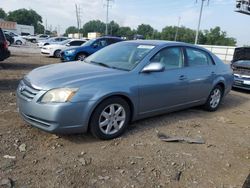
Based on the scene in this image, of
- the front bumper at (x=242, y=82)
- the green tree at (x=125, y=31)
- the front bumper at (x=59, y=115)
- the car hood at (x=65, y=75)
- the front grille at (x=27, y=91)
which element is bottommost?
the green tree at (x=125, y=31)

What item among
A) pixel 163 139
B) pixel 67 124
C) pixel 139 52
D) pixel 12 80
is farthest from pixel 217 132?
pixel 12 80

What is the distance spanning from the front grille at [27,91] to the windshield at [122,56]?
1369mm

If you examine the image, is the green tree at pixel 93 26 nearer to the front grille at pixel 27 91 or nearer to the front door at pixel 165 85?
the front door at pixel 165 85

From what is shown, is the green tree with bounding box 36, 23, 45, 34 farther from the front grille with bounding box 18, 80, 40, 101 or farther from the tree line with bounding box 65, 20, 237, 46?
the front grille with bounding box 18, 80, 40, 101

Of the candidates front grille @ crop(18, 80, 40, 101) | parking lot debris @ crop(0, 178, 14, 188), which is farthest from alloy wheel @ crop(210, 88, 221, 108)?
parking lot debris @ crop(0, 178, 14, 188)

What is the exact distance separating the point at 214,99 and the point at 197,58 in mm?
1204

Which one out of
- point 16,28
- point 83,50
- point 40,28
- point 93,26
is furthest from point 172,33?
point 83,50

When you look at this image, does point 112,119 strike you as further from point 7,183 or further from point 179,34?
point 179,34

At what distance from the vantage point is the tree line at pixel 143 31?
87.4 m

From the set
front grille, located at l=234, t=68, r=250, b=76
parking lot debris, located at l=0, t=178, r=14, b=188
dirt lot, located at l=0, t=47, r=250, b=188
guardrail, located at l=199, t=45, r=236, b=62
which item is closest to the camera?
parking lot debris, located at l=0, t=178, r=14, b=188

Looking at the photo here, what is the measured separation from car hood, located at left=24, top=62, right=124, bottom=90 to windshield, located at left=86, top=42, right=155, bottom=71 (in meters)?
0.25

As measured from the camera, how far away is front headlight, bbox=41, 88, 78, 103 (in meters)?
3.83

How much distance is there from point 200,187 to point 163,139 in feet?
4.35

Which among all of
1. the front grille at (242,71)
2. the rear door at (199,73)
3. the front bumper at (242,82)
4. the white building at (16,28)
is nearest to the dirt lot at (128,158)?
the rear door at (199,73)
